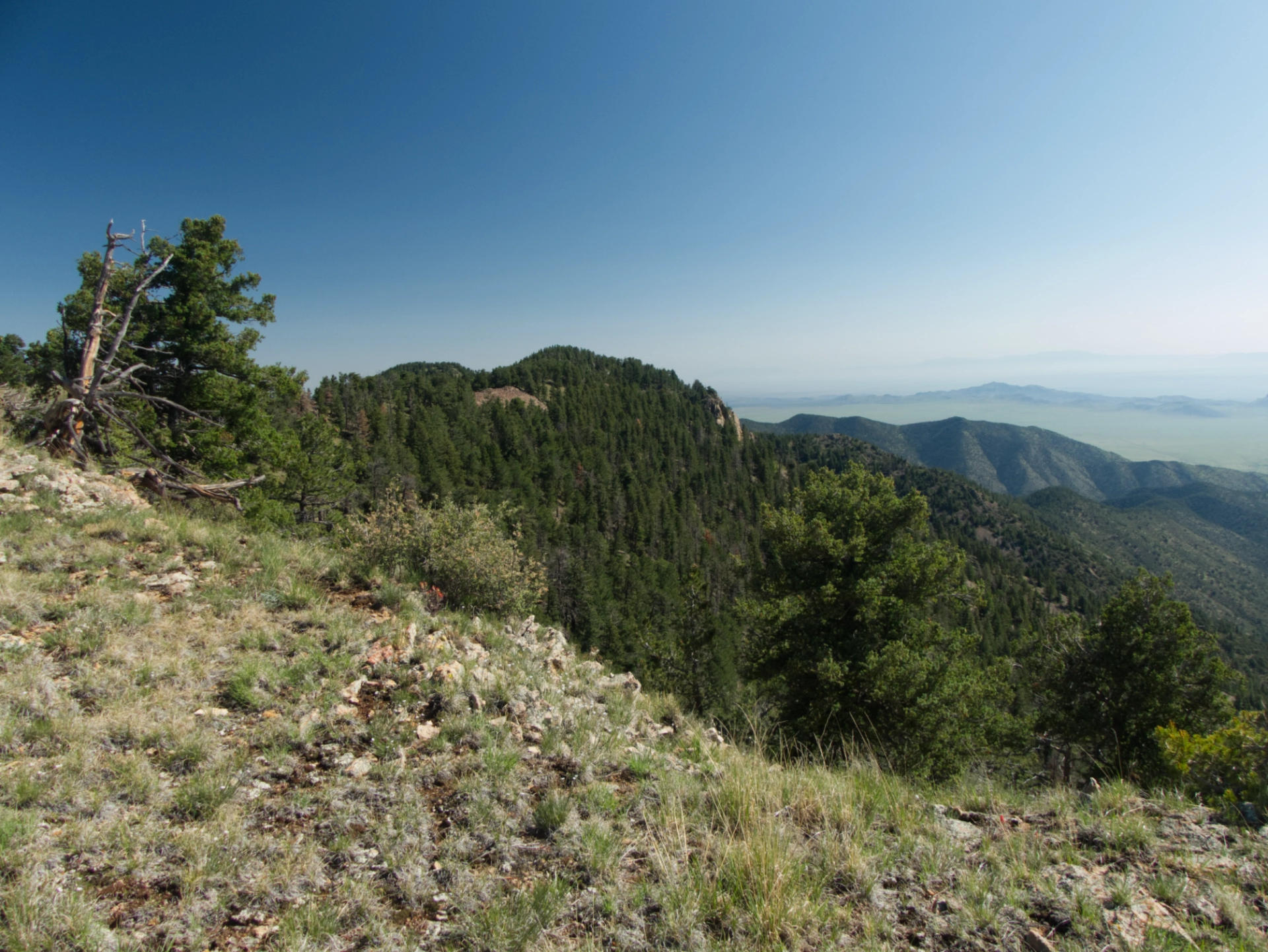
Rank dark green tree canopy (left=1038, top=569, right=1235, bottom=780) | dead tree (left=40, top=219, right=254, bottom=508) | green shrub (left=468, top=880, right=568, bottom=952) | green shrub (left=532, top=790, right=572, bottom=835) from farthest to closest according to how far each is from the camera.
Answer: dark green tree canopy (left=1038, top=569, right=1235, bottom=780), dead tree (left=40, top=219, right=254, bottom=508), green shrub (left=532, top=790, right=572, bottom=835), green shrub (left=468, top=880, right=568, bottom=952)

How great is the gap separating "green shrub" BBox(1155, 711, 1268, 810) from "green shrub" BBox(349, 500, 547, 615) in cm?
879

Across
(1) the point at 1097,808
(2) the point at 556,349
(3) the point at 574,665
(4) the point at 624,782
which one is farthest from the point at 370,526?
(2) the point at 556,349

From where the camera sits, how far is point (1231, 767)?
14.7 ft

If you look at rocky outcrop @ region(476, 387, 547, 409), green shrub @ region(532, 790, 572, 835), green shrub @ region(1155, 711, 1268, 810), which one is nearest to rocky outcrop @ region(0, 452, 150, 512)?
green shrub @ region(532, 790, 572, 835)

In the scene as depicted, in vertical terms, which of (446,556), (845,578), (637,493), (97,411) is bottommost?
(637,493)

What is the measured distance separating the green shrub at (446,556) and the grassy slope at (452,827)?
8.91 ft

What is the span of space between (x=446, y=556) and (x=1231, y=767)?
9.70m

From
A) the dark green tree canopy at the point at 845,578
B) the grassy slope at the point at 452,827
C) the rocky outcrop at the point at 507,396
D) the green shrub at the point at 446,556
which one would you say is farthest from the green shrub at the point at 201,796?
the rocky outcrop at the point at 507,396

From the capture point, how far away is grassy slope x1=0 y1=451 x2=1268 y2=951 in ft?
9.05

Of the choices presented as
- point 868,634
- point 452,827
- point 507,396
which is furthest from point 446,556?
point 507,396

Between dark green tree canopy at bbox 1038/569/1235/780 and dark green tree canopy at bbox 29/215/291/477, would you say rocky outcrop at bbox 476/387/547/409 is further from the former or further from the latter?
dark green tree canopy at bbox 1038/569/1235/780

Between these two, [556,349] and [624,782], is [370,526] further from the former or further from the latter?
[556,349]

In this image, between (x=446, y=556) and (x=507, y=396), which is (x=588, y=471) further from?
(x=446, y=556)

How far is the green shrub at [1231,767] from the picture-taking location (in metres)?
4.13
